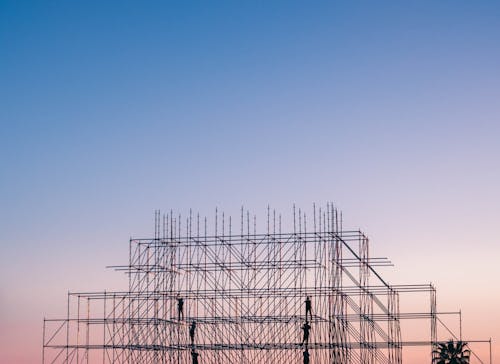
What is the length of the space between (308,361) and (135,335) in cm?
1035

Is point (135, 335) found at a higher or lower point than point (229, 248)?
lower

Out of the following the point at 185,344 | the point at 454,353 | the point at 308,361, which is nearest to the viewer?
the point at 308,361

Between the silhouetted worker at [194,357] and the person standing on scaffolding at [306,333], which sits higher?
the person standing on scaffolding at [306,333]

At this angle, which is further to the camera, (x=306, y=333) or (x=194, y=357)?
(x=194, y=357)

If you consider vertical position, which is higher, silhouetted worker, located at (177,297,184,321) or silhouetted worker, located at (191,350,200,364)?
silhouetted worker, located at (177,297,184,321)

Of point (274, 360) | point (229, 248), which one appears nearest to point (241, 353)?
point (274, 360)

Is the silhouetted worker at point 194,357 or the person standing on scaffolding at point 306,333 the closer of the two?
the person standing on scaffolding at point 306,333

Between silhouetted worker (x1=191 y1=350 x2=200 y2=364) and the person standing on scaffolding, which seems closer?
the person standing on scaffolding

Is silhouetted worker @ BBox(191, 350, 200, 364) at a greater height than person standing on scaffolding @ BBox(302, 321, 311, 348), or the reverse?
person standing on scaffolding @ BBox(302, 321, 311, 348)

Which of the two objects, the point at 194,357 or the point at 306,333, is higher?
the point at 306,333

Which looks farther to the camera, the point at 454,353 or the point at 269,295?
the point at 454,353

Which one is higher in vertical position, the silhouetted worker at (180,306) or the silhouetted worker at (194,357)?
the silhouetted worker at (180,306)

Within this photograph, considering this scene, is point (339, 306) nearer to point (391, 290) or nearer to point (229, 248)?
point (391, 290)

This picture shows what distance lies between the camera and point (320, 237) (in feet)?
207
